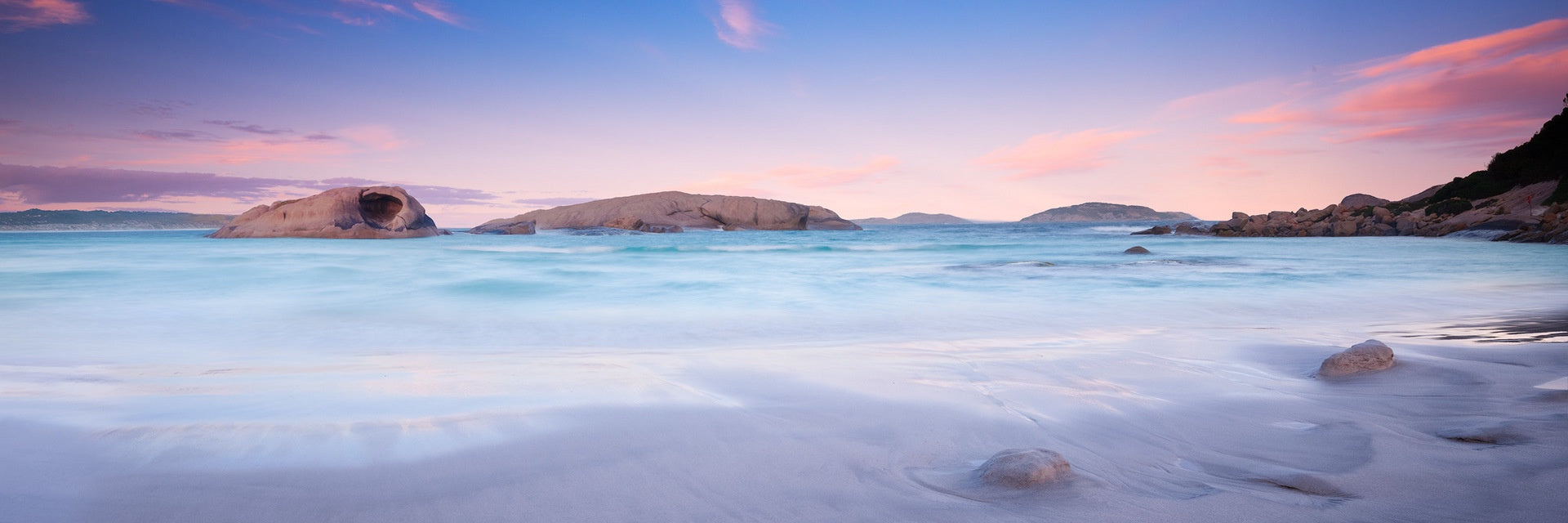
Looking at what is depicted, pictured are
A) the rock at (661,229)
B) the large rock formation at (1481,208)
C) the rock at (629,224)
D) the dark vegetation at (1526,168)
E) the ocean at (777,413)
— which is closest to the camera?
the ocean at (777,413)

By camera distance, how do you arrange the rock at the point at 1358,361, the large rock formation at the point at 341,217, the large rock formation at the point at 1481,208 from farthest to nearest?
the large rock formation at the point at 341,217, the large rock formation at the point at 1481,208, the rock at the point at 1358,361

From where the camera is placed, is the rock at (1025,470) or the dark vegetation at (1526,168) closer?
the rock at (1025,470)

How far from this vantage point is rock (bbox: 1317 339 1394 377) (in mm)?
3008

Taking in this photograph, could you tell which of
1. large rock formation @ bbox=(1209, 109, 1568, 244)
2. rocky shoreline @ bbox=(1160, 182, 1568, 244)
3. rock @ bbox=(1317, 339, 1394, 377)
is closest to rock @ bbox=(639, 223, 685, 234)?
rocky shoreline @ bbox=(1160, 182, 1568, 244)

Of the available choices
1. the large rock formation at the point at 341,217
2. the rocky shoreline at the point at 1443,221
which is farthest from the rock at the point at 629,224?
the rocky shoreline at the point at 1443,221

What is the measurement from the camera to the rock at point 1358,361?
3.01 metres

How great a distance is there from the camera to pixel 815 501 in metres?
1.72

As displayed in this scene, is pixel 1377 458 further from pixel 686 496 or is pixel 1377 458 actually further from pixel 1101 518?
pixel 686 496

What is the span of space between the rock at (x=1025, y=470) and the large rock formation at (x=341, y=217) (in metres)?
28.4

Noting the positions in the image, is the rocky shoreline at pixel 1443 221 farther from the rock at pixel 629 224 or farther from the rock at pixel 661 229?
the rock at pixel 629 224

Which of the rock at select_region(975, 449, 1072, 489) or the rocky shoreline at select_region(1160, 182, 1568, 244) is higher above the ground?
the rocky shoreline at select_region(1160, 182, 1568, 244)

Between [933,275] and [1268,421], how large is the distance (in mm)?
8189

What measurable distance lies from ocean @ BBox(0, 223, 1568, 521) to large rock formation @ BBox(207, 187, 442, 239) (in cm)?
2141

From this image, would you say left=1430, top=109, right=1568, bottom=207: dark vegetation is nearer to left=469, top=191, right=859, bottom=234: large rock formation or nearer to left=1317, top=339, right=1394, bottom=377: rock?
left=1317, top=339, right=1394, bottom=377: rock
